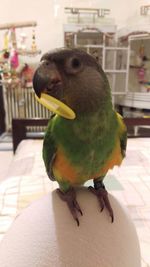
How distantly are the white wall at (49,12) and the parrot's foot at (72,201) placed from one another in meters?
2.93

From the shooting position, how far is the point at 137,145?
190 centimetres

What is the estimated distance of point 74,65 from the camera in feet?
1.32

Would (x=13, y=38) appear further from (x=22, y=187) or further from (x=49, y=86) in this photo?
(x=49, y=86)

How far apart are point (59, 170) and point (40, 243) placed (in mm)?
138

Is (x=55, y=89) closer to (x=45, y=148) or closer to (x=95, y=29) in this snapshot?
(x=45, y=148)

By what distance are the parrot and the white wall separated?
290cm

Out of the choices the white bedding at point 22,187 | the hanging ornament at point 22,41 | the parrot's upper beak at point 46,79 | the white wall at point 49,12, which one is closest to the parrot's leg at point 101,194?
the parrot's upper beak at point 46,79

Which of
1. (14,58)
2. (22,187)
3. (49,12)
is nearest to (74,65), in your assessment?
(22,187)

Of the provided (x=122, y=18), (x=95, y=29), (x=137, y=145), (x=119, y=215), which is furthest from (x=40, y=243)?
(x=122, y=18)

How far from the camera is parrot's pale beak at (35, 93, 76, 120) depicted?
39 cm

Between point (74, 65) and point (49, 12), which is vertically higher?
point (49, 12)

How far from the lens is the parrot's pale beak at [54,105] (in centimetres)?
39

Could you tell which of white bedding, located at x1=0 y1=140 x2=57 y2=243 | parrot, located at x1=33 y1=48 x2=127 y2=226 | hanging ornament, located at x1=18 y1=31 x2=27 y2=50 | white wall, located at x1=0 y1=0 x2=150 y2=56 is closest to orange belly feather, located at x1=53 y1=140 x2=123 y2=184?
parrot, located at x1=33 y1=48 x2=127 y2=226

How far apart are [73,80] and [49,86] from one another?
0.05 m
